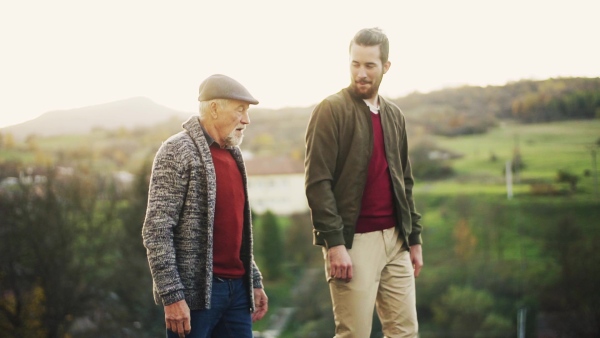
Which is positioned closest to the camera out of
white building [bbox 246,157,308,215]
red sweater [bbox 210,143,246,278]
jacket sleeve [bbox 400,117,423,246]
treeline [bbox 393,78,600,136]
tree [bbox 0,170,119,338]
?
red sweater [bbox 210,143,246,278]

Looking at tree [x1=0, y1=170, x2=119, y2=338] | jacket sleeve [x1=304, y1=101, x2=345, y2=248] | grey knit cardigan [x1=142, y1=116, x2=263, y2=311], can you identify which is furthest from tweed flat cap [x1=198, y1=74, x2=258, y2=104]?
tree [x1=0, y1=170, x2=119, y2=338]

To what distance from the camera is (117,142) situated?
7.75 m

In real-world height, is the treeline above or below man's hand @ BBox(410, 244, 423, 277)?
above

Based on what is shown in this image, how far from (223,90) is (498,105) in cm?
681

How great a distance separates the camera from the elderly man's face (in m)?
2.00

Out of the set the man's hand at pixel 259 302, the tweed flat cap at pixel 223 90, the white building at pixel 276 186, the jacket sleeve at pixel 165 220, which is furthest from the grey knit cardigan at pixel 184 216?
the white building at pixel 276 186

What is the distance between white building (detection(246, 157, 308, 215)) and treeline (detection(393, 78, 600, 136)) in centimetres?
146

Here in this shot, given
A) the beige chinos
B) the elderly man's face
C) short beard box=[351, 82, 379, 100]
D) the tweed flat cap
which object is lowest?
the beige chinos

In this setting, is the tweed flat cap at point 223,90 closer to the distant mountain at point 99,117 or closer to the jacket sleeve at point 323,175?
the jacket sleeve at point 323,175

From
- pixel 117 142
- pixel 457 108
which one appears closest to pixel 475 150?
pixel 457 108

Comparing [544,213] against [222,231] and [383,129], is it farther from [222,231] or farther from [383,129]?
[222,231]

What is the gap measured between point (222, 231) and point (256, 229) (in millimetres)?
6191

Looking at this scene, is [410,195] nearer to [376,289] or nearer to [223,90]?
[376,289]

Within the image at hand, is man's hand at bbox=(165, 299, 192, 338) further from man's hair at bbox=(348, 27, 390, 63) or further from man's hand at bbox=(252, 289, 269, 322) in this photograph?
man's hair at bbox=(348, 27, 390, 63)
